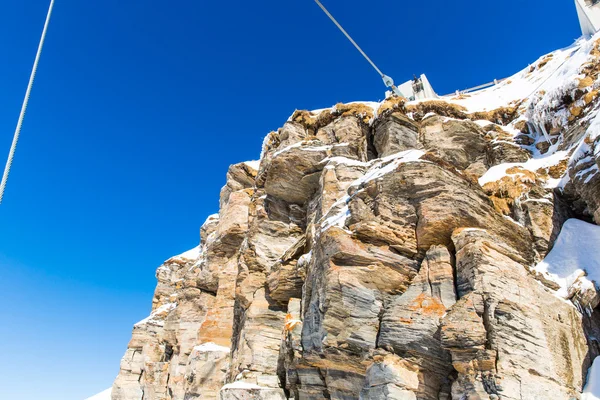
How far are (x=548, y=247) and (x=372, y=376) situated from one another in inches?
458

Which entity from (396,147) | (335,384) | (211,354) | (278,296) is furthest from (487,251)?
(211,354)

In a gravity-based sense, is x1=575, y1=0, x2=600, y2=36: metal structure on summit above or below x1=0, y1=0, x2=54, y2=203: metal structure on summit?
above

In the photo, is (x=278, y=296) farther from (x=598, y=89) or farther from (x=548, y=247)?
(x=598, y=89)

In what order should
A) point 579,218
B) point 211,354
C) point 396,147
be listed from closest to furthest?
1. point 579,218
2. point 396,147
3. point 211,354

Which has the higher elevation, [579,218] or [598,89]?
[598,89]

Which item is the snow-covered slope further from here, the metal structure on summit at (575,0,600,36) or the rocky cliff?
the metal structure on summit at (575,0,600,36)

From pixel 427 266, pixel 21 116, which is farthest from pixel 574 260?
pixel 21 116

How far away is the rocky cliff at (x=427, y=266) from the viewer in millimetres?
14859

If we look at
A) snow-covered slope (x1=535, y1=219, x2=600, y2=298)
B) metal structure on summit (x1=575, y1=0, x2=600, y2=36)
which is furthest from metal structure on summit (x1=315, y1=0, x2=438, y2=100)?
snow-covered slope (x1=535, y1=219, x2=600, y2=298)

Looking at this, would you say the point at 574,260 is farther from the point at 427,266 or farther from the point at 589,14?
the point at 589,14

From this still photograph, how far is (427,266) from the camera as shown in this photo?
1786cm

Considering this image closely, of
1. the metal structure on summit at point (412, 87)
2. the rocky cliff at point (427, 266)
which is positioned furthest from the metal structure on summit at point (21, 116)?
the metal structure on summit at point (412, 87)

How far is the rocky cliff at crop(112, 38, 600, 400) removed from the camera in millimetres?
14859

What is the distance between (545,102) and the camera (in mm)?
28719
